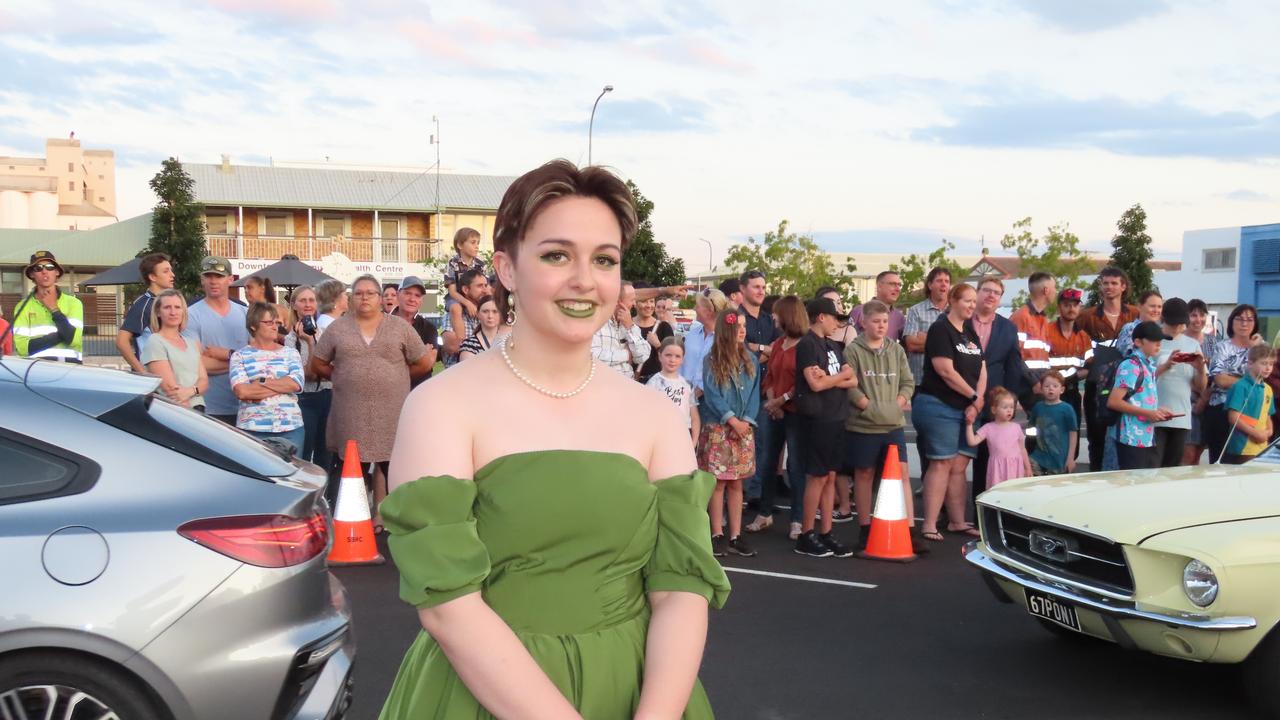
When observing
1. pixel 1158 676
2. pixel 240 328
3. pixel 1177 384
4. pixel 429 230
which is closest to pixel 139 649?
pixel 1158 676

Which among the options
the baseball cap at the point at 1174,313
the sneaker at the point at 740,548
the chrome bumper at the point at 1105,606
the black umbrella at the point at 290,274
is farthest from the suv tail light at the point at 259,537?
the black umbrella at the point at 290,274

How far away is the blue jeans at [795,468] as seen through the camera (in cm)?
842

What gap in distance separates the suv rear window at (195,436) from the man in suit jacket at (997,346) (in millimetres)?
6429

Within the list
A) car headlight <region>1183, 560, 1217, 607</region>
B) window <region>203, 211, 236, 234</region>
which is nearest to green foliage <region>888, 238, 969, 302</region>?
window <region>203, 211, 236, 234</region>

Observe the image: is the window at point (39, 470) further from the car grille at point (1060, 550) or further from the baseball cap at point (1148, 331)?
the baseball cap at point (1148, 331)

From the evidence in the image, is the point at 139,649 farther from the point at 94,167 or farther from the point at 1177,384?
the point at 94,167

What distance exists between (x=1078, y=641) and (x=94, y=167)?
Answer: 122 meters

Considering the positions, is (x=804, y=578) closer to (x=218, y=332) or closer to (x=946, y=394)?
(x=946, y=394)

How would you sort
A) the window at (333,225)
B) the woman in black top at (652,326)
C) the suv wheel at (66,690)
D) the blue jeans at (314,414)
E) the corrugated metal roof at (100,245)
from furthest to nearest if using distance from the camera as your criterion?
the window at (333,225) → the corrugated metal roof at (100,245) → the woman in black top at (652,326) → the blue jeans at (314,414) → the suv wheel at (66,690)

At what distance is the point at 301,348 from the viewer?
10203mm

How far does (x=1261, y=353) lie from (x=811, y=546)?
4287 millimetres

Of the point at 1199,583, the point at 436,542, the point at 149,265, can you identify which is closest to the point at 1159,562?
the point at 1199,583

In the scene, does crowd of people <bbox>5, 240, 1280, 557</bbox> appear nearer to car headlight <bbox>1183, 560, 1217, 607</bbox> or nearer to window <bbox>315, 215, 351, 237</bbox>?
car headlight <bbox>1183, 560, 1217, 607</bbox>

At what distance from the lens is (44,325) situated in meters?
8.22
